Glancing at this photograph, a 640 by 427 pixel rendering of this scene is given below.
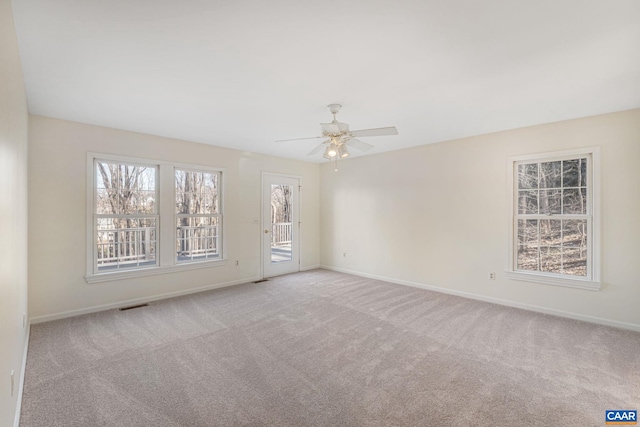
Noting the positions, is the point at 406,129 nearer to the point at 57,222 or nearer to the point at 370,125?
the point at 370,125

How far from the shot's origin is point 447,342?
3004 millimetres

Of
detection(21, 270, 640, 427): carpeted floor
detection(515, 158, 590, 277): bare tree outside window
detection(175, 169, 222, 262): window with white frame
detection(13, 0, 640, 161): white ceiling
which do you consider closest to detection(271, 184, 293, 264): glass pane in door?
detection(175, 169, 222, 262): window with white frame

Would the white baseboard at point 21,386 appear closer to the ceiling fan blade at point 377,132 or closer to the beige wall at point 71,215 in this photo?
the beige wall at point 71,215

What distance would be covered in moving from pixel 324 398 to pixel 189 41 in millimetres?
2735

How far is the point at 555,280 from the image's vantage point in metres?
3.77

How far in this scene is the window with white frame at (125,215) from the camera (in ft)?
13.1

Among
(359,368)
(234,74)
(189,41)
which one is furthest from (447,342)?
(189,41)

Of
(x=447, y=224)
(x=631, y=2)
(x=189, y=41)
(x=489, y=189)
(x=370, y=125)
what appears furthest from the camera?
(x=447, y=224)

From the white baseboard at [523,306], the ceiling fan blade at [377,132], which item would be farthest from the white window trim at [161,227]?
the white baseboard at [523,306]

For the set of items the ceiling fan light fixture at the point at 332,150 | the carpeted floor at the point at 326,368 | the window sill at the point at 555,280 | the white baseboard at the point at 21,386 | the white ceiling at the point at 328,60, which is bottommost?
the carpeted floor at the point at 326,368

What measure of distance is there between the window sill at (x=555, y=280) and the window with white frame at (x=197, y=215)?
4.73 metres

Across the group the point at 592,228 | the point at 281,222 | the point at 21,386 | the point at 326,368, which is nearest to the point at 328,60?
the point at 326,368

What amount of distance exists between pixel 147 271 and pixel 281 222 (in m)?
2.65

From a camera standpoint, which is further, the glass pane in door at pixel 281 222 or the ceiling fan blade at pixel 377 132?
the glass pane in door at pixel 281 222
